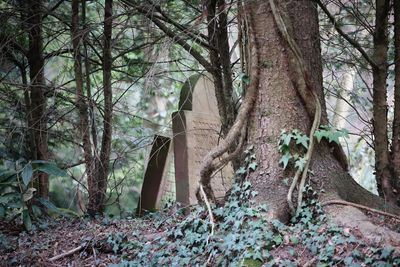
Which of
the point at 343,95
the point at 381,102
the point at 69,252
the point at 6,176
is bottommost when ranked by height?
the point at 69,252

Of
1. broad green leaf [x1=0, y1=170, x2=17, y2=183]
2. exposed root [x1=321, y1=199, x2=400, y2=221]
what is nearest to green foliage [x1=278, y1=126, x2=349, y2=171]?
exposed root [x1=321, y1=199, x2=400, y2=221]

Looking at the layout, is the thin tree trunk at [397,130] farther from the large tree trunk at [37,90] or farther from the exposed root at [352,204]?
the large tree trunk at [37,90]

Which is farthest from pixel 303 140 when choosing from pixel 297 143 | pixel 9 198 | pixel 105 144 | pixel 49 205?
pixel 105 144

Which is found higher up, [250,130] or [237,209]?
[250,130]

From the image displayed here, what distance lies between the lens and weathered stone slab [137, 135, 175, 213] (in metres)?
7.13

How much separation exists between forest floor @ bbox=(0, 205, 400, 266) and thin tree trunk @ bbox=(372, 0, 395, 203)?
3.03 ft

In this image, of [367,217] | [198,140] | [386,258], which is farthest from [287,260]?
[198,140]

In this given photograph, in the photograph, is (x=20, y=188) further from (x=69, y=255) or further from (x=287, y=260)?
(x=287, y=260)

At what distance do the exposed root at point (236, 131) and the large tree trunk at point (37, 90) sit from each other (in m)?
2.66

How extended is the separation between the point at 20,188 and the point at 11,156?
1.76 m

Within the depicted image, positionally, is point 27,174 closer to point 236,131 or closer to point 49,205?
point 49,205

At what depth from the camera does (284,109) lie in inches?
165

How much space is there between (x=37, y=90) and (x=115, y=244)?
2904mm

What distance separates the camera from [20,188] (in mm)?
4922
